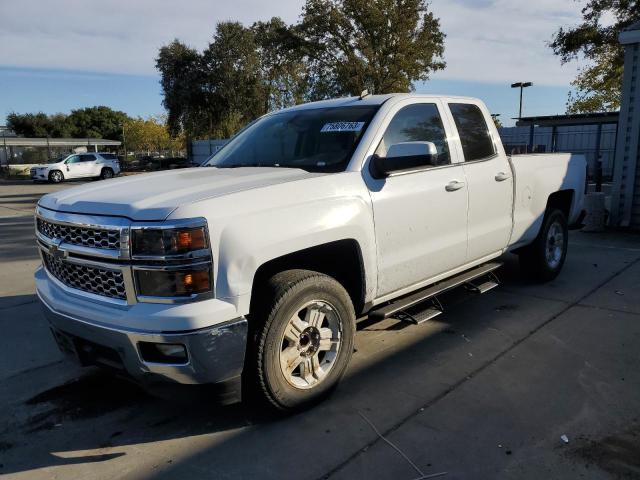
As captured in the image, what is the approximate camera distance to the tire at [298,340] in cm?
296

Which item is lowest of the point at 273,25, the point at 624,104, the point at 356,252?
the point at 356,252

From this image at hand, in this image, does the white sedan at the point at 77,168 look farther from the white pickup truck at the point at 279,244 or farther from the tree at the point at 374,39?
the white pickup truck at the point at 279,244

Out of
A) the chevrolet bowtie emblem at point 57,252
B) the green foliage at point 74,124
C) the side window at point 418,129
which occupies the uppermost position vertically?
the green foliage at point 74,124

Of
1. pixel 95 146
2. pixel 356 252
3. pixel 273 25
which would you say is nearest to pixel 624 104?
pixel 356 252

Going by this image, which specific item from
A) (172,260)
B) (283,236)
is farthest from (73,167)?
(172,260)

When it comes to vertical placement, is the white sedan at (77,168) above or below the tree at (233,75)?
below

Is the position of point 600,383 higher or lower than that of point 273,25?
lower

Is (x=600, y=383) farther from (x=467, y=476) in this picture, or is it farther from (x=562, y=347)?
(x=467, y=476)

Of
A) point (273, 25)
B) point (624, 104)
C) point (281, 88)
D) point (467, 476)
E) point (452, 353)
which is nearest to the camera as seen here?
point (467, 476)

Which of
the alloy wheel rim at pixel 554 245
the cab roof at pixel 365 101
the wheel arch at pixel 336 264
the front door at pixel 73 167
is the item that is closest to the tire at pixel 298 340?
the wheel arch at pixel 336 264

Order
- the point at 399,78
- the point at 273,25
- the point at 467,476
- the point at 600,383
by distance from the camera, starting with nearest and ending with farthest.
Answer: the point at 467,476 < the point at 600,383 < the point at 399,78 < the point at 273,25

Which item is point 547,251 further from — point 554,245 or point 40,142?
point 40,142

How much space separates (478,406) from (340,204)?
1544 mm

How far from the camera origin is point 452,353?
418 cm
